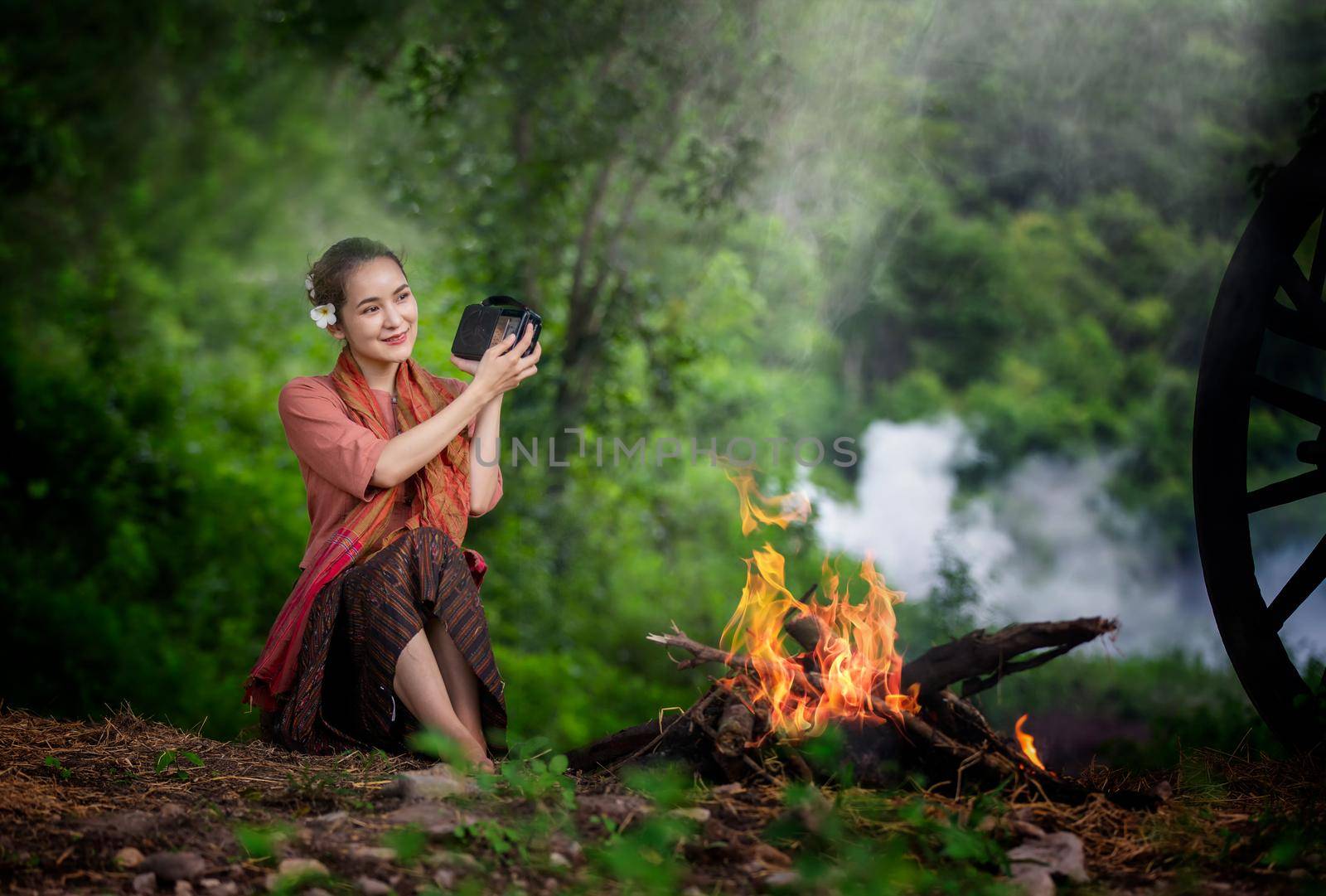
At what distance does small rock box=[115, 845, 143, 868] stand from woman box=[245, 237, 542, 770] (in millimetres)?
778

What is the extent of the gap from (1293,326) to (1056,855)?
1.67 meters

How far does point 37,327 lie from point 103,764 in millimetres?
9264

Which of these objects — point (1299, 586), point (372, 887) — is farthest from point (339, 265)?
point (1299, 586)

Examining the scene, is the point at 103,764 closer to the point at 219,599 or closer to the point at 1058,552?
the point at 219,599

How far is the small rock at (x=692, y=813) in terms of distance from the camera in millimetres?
2490

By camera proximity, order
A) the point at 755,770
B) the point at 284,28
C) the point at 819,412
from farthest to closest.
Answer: the point at 819,412
the point at 284,28
the point at 755,770

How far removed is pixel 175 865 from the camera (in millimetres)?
2176

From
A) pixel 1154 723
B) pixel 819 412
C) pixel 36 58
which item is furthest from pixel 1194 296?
pixel 36 58

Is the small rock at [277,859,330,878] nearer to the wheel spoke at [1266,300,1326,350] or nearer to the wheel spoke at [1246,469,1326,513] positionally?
the wheel spoke at [1246,469,1326,513]

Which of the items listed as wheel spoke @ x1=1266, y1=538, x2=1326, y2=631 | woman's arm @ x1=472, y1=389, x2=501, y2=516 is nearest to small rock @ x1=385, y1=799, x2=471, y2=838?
woman's arm @ x1=472, y1=389, x2=501, y2=516

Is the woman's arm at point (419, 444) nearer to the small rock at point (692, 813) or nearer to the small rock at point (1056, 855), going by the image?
the small rock at point (692, 813)

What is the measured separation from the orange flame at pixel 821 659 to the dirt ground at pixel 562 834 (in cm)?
24

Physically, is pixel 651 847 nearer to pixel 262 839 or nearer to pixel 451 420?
pixel 262 839

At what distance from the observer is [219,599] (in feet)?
27.3
